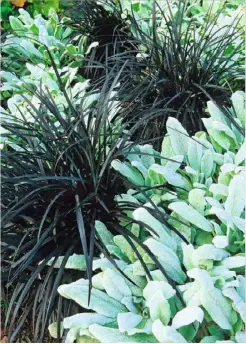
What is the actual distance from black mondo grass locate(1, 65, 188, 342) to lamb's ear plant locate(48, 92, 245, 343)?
0.21 feet

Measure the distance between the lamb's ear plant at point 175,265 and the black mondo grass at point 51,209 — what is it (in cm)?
6

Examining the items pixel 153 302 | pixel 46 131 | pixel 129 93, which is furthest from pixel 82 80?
pixel 153 302

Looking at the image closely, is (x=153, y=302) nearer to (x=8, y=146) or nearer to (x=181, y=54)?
(x=8, y=146)

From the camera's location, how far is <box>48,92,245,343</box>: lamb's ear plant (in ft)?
4.79

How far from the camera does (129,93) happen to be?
7.56 feet

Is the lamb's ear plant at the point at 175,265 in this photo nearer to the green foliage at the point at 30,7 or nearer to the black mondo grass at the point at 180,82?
the black mondo grass at the point at 180,82

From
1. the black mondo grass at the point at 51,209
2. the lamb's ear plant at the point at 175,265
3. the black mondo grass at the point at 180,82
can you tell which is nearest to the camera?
the lamb's ear plant at the point at 175,265

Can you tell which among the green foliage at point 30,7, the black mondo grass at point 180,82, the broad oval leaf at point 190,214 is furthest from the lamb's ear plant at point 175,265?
the green foliage at point 30,7

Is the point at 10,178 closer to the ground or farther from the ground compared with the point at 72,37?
closer to the ground

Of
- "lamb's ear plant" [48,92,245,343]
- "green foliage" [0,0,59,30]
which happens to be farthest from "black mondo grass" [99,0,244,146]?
"green foliage" [0,0,59,30]

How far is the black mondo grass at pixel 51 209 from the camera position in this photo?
165cm

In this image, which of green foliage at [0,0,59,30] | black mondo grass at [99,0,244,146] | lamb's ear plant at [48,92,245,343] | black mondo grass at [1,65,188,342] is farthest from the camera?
green foliage at [0,0,59,30]

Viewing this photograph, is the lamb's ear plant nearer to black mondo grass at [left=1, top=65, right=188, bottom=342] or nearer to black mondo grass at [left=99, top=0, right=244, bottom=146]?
black mondo grass at [left=1, top=65, right=188, bottom=342]

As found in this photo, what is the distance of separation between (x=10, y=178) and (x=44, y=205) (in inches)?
6.8
